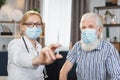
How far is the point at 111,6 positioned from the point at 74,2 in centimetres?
90

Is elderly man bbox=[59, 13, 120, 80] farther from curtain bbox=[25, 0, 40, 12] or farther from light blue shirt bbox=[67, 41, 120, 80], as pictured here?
curtain bbox=[25, 0, 40, 12]

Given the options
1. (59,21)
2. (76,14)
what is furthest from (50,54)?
(59,21)

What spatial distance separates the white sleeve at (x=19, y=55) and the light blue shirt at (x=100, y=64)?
23.7 inches

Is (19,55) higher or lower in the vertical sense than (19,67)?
higher

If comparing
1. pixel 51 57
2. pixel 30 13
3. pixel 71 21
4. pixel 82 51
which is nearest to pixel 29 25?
pixel 30 13

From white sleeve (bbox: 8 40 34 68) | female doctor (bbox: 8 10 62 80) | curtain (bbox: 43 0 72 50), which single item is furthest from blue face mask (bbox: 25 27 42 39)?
curtain (bbox: 43 0 72 50)

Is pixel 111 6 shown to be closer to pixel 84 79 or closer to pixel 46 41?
pixel 46 41

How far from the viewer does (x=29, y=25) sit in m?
1.79

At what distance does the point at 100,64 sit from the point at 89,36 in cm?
24

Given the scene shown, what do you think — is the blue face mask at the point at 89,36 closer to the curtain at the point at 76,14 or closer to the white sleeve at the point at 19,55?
the white sleeve at the point at 19,55

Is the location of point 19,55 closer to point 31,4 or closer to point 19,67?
point 19,67

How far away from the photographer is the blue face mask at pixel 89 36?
79.0 inches

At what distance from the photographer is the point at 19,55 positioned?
4.46ft

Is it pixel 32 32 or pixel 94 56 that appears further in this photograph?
pixel 94 56
